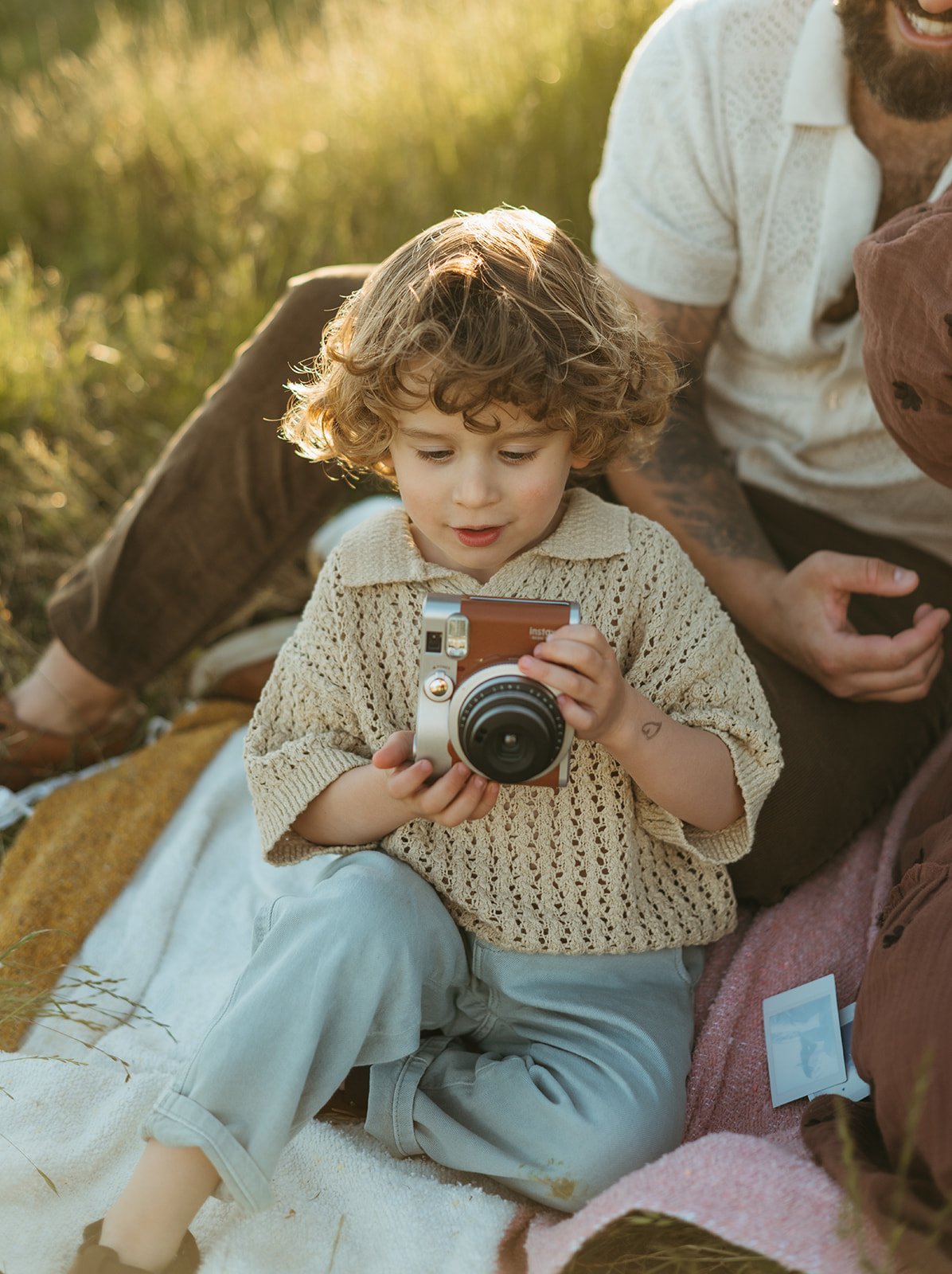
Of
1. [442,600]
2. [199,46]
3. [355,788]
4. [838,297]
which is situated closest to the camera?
[442,600]

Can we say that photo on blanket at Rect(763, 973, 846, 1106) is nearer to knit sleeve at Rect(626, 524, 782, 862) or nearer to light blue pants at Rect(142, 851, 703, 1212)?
light blue pants at Rect(142, 851, 703, 1212)

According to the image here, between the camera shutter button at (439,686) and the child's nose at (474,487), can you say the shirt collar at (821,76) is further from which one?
the camera shutter button at (439,686)

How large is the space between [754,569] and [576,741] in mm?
606

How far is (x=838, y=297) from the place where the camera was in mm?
2031

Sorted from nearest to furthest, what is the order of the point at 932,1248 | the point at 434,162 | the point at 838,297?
the point at 932,1248 → the point at 838,297 → the point at 434,162

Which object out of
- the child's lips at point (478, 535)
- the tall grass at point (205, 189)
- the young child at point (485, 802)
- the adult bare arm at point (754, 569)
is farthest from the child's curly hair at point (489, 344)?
the tall grass at point (205, 189)

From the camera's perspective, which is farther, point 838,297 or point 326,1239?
point 838,297

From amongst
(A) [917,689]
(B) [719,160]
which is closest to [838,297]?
(B) [719,160]

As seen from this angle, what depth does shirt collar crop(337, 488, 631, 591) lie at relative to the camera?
62.5 inches

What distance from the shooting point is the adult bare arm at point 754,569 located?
184cm

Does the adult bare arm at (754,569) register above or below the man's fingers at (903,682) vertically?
above

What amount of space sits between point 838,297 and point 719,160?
11.6 inches

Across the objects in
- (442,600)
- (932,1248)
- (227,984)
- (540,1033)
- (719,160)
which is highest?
(719,160)

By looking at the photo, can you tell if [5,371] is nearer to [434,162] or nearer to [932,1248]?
[434,162]
